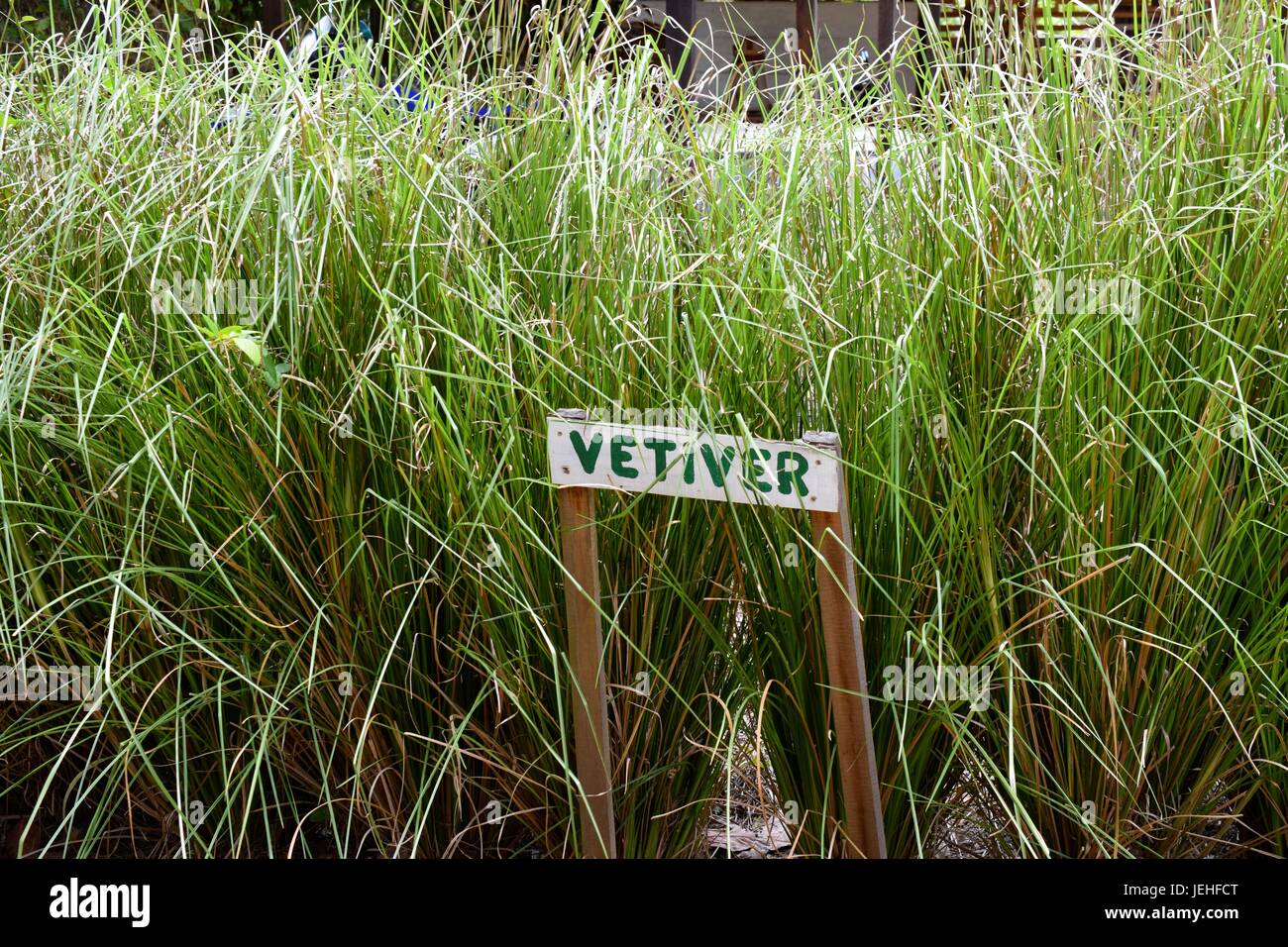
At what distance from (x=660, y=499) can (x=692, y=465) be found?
0.85ft

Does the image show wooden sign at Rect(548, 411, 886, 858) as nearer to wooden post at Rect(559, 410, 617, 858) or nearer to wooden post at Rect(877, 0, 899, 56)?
wooden post at Rect(559, 410, 617, 858)

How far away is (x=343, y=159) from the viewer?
173 centimetres

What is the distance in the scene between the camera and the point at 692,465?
4.76ft

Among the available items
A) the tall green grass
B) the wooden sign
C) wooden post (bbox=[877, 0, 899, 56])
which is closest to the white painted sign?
the wooden sign

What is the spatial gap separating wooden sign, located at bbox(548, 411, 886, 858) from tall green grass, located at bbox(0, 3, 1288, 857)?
0.07m

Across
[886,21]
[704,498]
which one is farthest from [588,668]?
[886,21]

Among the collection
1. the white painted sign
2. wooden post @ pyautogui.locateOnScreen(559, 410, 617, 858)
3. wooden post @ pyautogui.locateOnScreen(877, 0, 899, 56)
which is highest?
wooden post @ pyautogui.locateOnScreen(877, 0, 899, 56)

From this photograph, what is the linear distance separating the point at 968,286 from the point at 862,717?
0.66 metres

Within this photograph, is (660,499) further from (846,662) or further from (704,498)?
(846,662)

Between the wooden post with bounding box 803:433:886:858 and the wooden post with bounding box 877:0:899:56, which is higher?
the wooden post with bounding box 877:0:899:56

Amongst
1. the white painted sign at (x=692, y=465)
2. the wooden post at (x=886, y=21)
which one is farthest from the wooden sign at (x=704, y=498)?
the wooden post at (x=886, y=21)

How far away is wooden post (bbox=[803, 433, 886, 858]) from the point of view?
1.43 m

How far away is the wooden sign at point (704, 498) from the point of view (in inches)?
55.7
